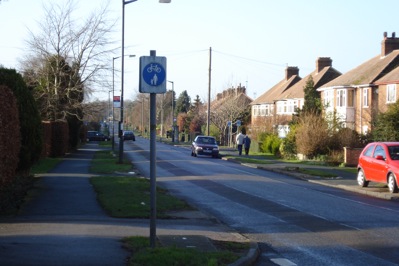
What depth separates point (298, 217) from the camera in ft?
47.9

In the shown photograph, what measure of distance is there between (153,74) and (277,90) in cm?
6942

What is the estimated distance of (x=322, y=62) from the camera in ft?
221

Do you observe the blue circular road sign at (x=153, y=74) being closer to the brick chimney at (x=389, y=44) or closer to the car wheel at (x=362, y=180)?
the car wheel at (x=362, y=180)

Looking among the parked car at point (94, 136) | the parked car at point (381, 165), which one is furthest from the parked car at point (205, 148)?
the parked car at point (94, 136)

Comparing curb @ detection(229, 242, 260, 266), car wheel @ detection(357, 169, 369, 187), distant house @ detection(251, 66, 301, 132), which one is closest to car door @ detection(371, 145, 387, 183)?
car wheel @ detection(357, 169, 369, 187)

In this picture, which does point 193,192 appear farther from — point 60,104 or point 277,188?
point 60,104

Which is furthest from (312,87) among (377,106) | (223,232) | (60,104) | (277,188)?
(223,232)

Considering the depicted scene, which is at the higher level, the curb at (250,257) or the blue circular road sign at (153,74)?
the blue circular road sign at (153,74)

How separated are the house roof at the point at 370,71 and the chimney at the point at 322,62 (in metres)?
13.9

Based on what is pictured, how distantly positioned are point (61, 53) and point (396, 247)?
3330cm

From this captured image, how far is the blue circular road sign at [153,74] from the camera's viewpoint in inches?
360

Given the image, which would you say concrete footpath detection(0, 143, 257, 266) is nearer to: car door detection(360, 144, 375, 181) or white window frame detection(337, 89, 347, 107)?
car door detection(360, 144, 375, 181)

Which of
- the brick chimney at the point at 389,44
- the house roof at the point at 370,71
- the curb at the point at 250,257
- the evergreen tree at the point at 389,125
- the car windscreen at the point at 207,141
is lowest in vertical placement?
the curb at the point at 250,257

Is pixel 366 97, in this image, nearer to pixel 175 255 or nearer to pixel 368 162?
pixel 368 162
